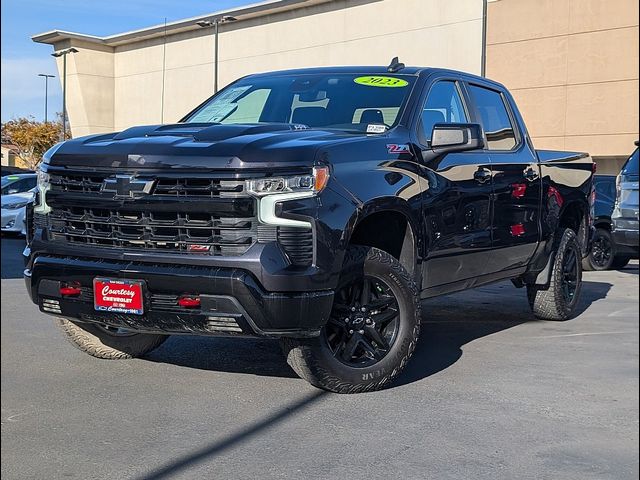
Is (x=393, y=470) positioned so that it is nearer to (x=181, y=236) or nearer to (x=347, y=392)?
(x=347, y=392)

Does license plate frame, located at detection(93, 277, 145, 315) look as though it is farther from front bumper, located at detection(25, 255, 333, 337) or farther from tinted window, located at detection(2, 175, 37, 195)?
tinted window, located at detection(2, 175, 37, 195)

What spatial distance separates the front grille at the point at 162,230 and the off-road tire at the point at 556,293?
386 cm

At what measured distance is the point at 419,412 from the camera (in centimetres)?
462

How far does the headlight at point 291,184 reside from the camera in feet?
14.4

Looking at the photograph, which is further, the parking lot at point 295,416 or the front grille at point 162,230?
the front grille at point 162,230

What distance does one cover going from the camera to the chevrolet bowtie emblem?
4.52 m

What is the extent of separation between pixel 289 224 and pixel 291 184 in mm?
210

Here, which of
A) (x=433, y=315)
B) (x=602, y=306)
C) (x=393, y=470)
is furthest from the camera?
(x=602, y=306)

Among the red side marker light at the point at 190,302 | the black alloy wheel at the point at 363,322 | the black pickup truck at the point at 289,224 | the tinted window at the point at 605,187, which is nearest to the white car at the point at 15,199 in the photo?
the tinted window at the point at 605,187

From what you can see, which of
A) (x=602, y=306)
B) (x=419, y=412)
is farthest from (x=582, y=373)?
(x=602, y=306)

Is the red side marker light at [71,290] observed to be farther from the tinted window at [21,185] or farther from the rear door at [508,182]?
the tinted window at [21,185]

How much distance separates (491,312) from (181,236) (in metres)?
4.60

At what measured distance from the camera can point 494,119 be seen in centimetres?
687

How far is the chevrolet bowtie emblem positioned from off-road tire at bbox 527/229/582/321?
4.11 meters
